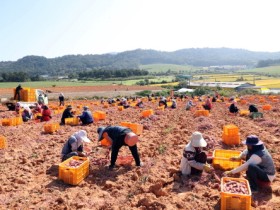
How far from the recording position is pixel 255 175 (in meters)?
6.59

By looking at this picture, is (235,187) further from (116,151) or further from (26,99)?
(26,99)

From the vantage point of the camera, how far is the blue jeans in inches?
257

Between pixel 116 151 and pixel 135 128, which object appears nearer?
pixel 116 151

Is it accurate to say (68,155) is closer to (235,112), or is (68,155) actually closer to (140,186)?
(140,186)

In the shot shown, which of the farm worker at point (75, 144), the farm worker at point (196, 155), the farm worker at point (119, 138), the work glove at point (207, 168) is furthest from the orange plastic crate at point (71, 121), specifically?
the work glove at point (207, 168)

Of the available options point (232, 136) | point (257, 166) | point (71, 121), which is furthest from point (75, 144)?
point (71, 121)

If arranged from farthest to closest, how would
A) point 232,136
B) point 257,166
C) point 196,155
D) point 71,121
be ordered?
point 71,121 → point 232,136 → point 196,155 → point 257,166

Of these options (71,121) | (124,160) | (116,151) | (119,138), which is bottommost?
(124,160)

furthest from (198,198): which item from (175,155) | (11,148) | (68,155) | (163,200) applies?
(11,148)

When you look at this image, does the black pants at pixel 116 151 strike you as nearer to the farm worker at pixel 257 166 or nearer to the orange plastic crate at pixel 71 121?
the farm worker at pixel 257 166

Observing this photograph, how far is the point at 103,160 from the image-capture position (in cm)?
898

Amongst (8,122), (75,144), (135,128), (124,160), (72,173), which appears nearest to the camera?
(72,173)

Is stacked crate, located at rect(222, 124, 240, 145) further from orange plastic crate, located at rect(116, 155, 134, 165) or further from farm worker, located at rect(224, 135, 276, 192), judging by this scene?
farm worker, located at rect(224, 135, 276, 192)

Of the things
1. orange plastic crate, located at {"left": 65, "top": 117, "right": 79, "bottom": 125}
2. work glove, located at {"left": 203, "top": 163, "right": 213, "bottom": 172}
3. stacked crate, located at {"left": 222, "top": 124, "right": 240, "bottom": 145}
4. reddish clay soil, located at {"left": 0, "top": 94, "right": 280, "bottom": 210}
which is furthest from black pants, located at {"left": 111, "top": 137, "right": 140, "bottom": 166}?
orange plastic crate, located at {"left": 65, "top": 117, "right": 79, "bottom": 125}
